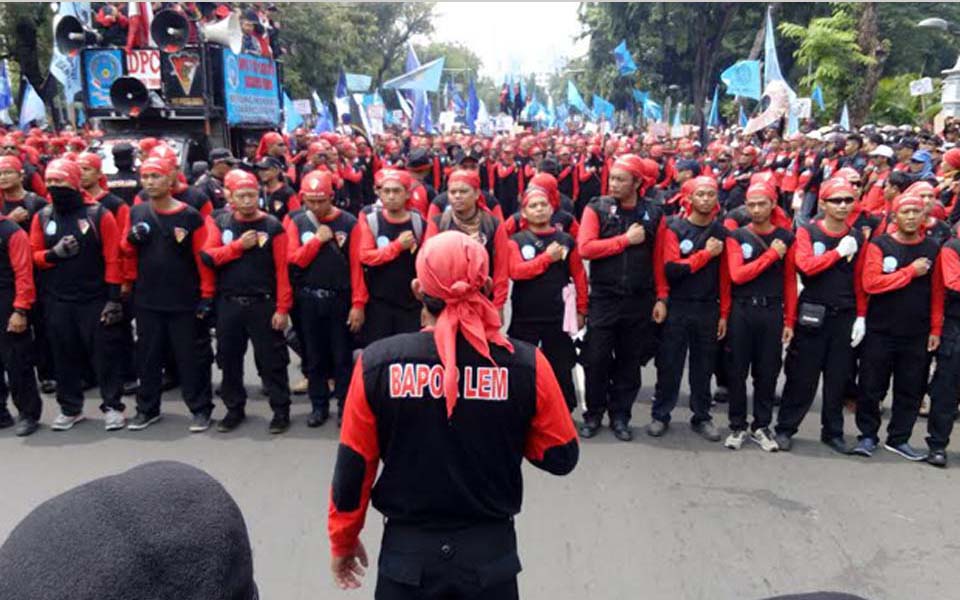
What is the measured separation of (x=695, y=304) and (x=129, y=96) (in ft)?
30.0

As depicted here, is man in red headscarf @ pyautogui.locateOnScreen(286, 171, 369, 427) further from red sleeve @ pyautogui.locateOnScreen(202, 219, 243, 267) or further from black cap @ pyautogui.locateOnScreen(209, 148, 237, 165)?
black cap @ pyautogui.locateOnScreen(209, 148, 237, 165)

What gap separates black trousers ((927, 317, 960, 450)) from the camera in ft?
18.5

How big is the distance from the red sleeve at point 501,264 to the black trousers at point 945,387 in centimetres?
317

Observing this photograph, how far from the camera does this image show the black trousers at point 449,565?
8.51 ft

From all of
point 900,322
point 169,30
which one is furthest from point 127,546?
point 169,30

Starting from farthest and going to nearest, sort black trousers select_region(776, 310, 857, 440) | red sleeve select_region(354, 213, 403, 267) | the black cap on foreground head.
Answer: red sleeve select_region(354, 213, 403, 267) < black trousers select_region(776, 310, 857, 440) < the black cap on foreground head

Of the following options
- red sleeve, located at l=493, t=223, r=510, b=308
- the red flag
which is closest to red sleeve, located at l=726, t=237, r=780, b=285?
red sleeve, located at l=493, t=223, r=510, b=308

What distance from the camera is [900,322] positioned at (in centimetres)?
570

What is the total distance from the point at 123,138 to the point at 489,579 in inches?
458

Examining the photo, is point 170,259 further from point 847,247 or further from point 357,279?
point 847,247

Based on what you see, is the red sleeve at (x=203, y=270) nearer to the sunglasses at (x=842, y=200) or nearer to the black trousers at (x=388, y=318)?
the black trousers at (x=388, y=318)

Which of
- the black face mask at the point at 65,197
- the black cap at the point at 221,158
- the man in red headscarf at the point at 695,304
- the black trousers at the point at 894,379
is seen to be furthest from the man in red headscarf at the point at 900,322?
the black cap at the point at 221,158

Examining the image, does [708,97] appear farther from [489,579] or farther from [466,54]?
[466,54]

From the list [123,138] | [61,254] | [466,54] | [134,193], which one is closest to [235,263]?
[61,254]
